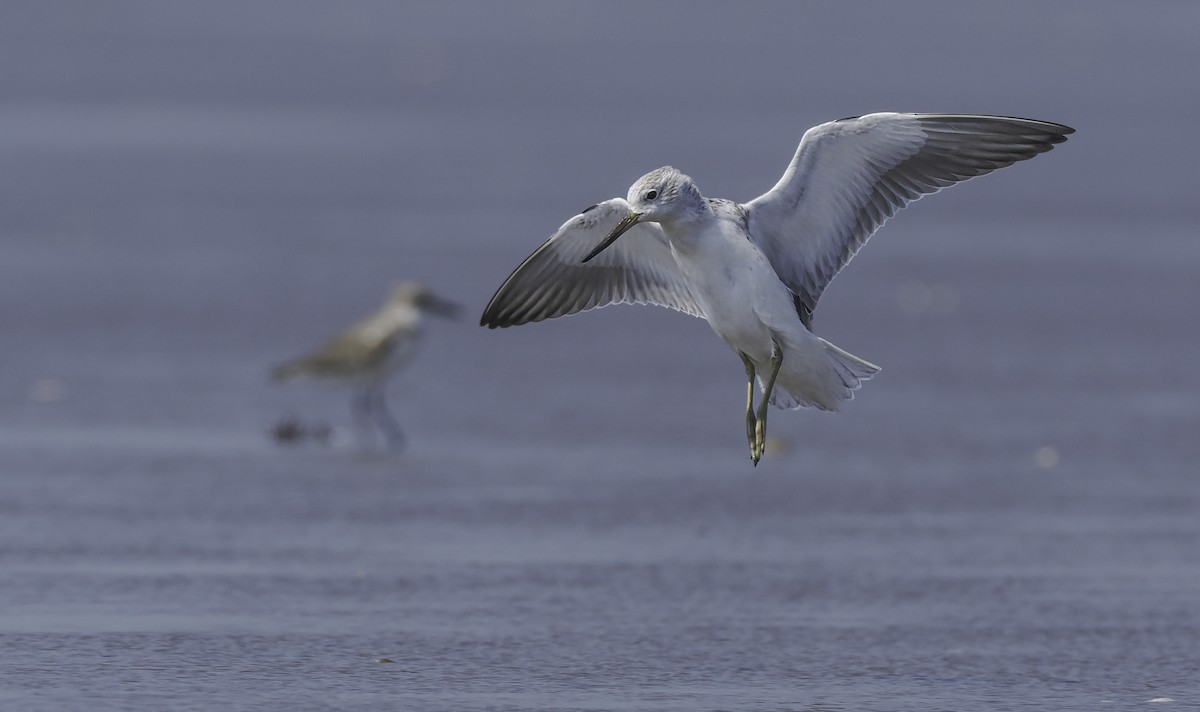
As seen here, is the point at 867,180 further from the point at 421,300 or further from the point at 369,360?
the point at 421,300

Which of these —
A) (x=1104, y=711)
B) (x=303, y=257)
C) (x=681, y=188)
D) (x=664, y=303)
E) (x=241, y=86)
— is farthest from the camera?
(x=241, y=86)

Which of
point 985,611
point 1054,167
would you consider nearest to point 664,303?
point 985,611

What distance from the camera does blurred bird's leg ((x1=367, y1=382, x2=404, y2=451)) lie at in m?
12.3

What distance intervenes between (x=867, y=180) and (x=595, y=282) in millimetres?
1288

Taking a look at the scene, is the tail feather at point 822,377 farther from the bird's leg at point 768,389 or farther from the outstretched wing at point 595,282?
the outstretched wing at point 595,282

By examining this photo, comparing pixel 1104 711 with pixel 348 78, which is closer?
pixel 1104 711

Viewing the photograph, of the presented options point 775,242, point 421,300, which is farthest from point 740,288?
point 421,300

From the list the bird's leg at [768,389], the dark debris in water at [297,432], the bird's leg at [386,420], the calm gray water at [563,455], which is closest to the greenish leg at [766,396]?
the bird's leg at [768,389]

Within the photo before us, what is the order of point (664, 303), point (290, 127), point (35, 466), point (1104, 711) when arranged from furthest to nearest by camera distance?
point (290, 127)
point (35, 466)
point (664, 303)
point (1104, 711)

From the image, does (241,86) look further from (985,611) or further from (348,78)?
(985,611)

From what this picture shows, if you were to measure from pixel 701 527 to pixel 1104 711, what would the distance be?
10.2 feet

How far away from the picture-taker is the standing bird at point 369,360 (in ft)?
42.8

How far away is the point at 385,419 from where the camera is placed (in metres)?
12.8

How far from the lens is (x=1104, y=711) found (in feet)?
23.7
